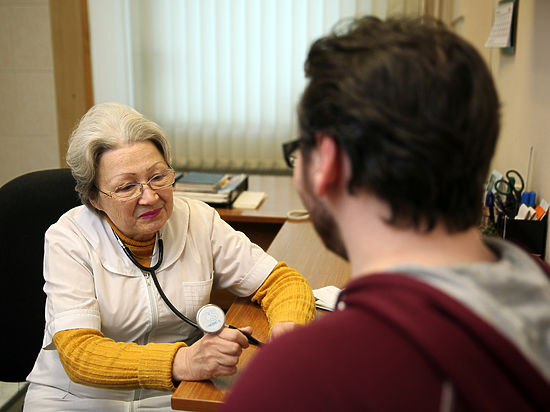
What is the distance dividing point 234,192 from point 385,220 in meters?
1.97

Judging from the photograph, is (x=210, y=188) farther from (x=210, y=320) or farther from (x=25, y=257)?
(x=210, y=320)

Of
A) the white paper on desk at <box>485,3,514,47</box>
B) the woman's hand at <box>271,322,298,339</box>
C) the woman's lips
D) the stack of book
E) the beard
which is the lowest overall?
→ the woman's hand at <box>271,322,298,339</box>

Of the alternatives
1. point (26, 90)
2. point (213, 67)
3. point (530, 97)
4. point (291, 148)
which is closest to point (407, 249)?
point (291, 148)

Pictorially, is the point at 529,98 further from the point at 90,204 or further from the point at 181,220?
the point at 90,204

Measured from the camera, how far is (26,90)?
3713 millimetres

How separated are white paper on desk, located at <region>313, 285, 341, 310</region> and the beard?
715 mm

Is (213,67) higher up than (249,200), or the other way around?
(213,67)

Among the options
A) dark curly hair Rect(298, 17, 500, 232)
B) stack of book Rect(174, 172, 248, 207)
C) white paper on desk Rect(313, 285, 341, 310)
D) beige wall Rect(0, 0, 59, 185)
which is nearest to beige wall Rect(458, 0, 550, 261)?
white paper on desk Rect(313, 285, 341, 310)

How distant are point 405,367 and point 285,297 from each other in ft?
3.06

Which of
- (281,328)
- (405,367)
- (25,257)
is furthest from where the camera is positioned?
(25,257)

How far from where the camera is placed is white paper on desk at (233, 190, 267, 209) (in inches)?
100

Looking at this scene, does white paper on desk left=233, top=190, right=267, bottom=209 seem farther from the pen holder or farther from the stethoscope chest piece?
the stethoscope chest piece

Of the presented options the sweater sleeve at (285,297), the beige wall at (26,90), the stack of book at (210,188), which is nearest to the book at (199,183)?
the stack of book at (210,188)

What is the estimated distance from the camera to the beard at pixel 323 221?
0.76m
